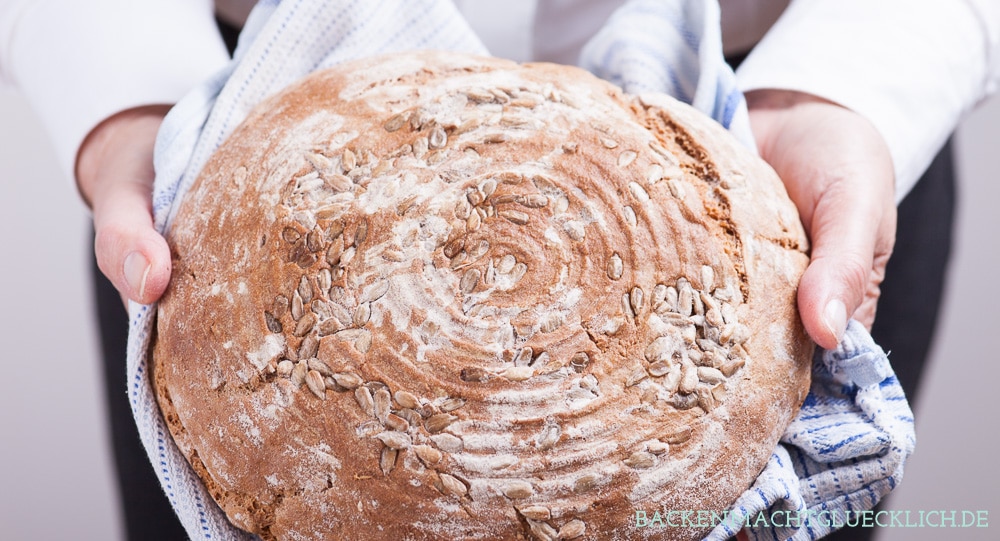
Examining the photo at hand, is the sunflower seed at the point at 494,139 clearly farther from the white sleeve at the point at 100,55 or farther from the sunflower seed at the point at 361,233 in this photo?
the white sleeve at the point at 100,55

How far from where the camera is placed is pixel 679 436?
0.80 m

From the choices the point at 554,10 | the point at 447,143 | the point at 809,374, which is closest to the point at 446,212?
the point at 447,143

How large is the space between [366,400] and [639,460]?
273mm

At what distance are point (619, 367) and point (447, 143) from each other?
0.30 meters

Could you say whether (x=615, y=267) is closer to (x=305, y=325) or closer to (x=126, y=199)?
(x=305, y=325)

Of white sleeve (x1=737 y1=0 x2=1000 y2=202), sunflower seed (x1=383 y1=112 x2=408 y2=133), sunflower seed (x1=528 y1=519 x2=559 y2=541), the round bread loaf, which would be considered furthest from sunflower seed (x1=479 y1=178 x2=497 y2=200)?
white sleeve (x1=737 y1=0 x2=1000 y2=202)

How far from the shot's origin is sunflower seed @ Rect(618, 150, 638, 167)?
871mm

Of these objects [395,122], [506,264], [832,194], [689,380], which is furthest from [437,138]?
[832,194]

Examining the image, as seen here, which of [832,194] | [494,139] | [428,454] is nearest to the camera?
[428,454]

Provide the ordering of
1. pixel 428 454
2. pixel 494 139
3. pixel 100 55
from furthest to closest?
pixel 100 55 < pixel 494 139 < pixel 428 454

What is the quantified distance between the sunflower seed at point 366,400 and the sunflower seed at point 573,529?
0.71 feet

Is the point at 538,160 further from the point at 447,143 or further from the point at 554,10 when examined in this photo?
the point at 554,10

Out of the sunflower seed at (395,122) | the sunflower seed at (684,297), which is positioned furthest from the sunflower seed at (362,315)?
the sunflower seed at (684,297)

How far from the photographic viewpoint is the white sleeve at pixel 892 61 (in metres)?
1.15
